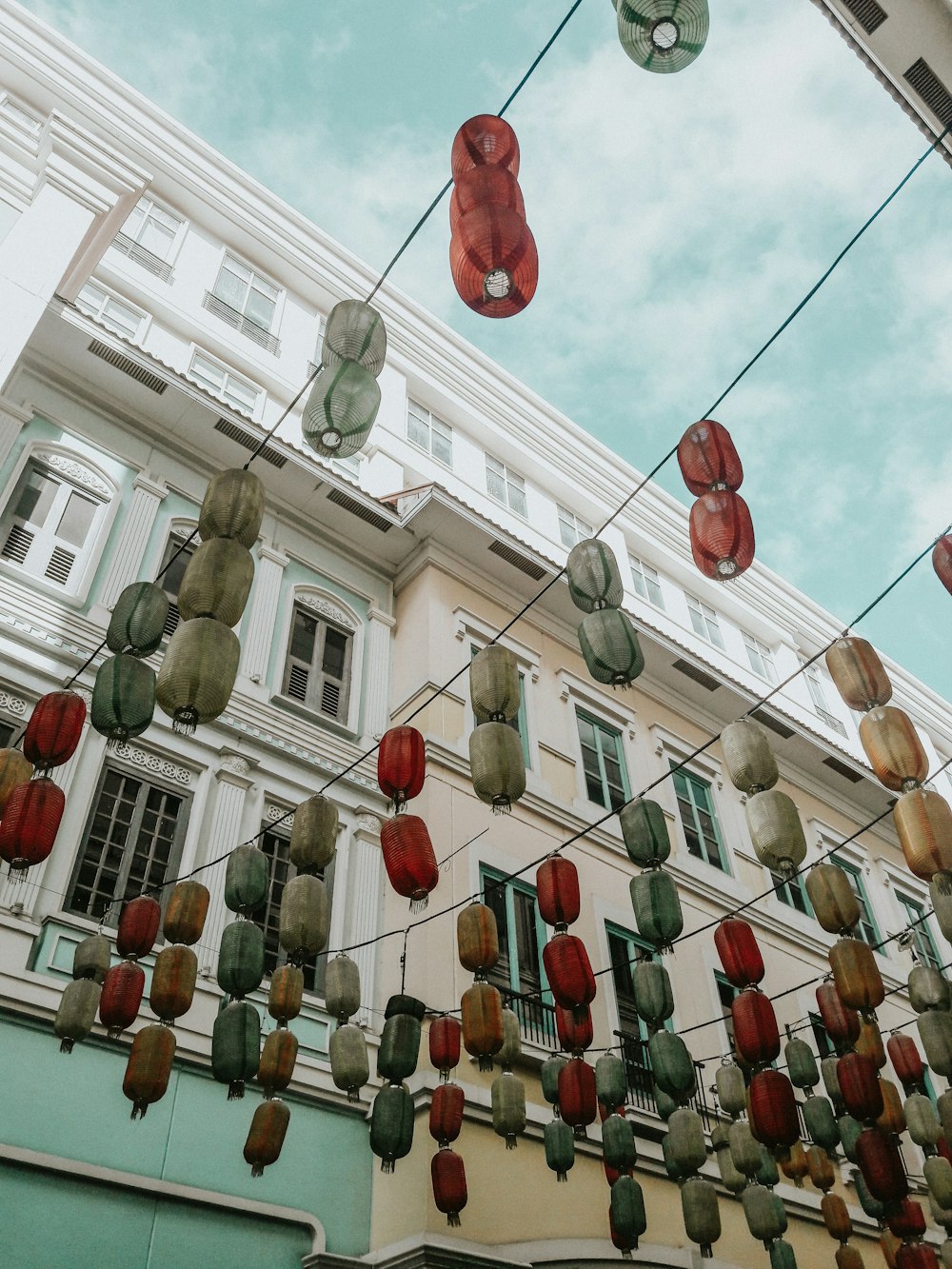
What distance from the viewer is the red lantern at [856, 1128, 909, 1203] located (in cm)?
965

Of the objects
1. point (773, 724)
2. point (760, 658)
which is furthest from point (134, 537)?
point (760, 658)

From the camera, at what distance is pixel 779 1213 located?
34.1 ft

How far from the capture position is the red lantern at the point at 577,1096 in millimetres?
9133

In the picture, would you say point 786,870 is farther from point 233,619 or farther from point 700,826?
point 700,826

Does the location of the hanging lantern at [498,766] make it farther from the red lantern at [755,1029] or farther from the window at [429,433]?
the window at [429,433]

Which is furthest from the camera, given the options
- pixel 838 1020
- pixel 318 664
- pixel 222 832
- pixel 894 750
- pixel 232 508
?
pixel 318 664

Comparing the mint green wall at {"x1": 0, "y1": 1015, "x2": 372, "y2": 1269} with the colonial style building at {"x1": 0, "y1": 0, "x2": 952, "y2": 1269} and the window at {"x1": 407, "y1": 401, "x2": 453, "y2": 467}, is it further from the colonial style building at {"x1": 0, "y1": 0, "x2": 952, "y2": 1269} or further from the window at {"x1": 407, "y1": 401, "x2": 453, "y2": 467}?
the window at {"x1": 407, "y1": 401, "x2": 453, "y2": 467}

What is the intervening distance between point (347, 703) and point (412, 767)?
15.2ft

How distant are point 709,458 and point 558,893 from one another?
13.8ft

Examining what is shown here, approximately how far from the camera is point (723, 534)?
774 cm

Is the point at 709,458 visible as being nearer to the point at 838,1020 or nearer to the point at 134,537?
the point at 838,1020

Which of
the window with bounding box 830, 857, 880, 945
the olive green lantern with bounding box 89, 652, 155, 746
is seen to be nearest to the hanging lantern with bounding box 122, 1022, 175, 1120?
the olive green lantern with bounding box 89, 652, 155, 746

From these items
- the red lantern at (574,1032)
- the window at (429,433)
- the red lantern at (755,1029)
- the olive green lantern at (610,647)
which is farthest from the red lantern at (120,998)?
the window at (429,433)

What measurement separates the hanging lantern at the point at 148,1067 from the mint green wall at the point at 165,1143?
84 centimetres
